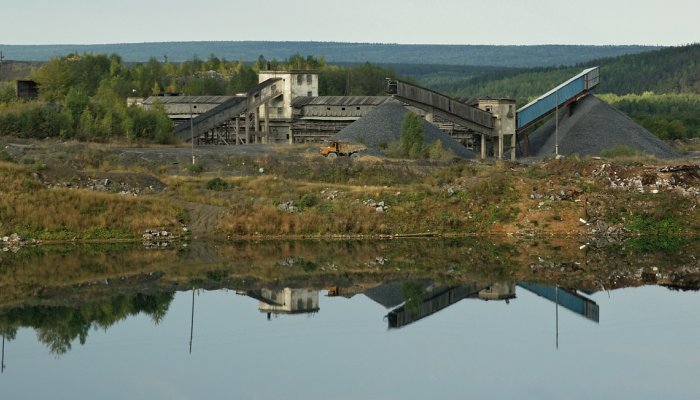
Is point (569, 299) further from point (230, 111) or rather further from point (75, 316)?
point (230, 111)

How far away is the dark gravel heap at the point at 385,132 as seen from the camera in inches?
2790

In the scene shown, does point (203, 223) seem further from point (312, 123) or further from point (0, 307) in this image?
point (312, 123)

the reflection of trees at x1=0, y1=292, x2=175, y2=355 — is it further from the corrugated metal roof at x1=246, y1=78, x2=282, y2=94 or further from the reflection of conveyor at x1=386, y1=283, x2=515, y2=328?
the corrugated metal roof at x1=246, y1=78, x2=282, y2=94

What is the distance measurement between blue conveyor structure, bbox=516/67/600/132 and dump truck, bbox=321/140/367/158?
473 inches

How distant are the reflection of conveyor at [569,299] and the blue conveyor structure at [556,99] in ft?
115

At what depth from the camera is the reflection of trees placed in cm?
3550

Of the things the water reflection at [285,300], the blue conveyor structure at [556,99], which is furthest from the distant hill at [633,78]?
the water reflection at [285,300]

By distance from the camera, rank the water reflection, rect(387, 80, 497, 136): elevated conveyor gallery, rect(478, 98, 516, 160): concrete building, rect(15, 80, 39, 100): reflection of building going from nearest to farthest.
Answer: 1. the water reflection
2. rect(387, 80, 497, 136): elevated conveyor gallery
3. rect(478, 98, 516, 160): concrete building
4. rect(15, 80, 39, 100): reflection of building

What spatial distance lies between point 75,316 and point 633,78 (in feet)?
473

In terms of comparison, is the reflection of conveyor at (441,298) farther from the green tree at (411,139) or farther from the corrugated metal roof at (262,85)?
the corrugated metal roof at (262,85)

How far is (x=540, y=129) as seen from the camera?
8162cm

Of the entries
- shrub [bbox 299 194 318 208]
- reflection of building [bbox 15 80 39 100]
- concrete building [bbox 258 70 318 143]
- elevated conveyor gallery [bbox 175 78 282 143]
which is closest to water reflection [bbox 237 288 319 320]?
shrub [bbox 299 194 318 208]

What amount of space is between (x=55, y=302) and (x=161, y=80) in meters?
74.5

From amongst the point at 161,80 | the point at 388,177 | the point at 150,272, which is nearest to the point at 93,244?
the point at 150,272
